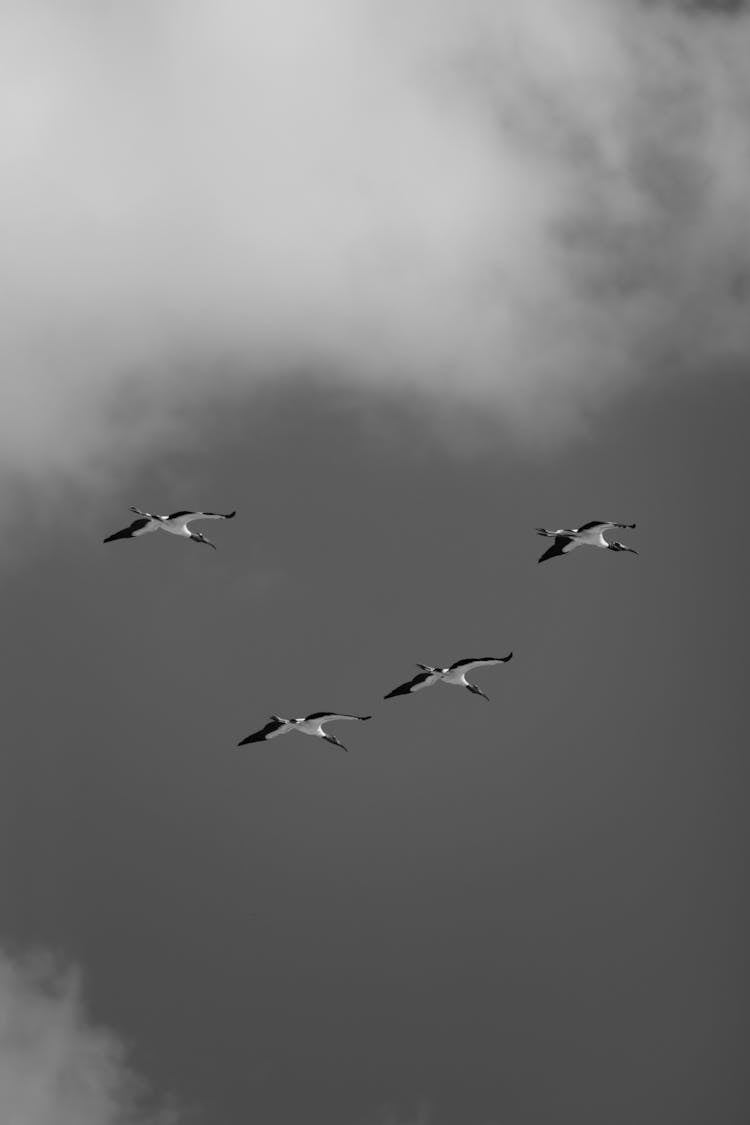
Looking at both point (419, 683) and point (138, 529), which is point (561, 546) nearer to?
point (419, 683)

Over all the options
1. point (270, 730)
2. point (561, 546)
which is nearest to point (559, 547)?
point (561, 546)

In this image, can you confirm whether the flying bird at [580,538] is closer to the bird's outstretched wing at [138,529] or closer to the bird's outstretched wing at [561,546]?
the bird's outstretched wing at [561,546]

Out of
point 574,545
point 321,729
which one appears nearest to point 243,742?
point 321,729

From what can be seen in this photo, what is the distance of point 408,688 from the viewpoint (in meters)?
94.4

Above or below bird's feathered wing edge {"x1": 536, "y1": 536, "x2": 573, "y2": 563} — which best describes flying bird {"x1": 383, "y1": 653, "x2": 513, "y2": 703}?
below

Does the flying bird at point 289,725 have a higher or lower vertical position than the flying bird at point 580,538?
lower

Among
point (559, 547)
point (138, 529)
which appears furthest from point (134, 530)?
point (559, 547)

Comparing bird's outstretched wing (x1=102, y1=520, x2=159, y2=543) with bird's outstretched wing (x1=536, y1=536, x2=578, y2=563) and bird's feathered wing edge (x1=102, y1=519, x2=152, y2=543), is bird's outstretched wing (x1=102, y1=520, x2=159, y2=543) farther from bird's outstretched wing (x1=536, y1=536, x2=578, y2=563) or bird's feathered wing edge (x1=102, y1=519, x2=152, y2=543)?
bird's outstretched wing (x1=536, y1=536, x2=578, y2=563)

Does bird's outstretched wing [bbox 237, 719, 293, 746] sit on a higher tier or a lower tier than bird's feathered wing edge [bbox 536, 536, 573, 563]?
lower

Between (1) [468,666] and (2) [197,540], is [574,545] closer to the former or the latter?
(1) [468,666]

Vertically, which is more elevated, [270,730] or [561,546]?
[561,546]

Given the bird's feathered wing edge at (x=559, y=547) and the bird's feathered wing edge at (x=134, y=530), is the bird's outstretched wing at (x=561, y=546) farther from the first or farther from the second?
the bird's feathered wing edge at (x=134, y=530)

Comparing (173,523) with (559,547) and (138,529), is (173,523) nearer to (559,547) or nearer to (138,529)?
(138,529)

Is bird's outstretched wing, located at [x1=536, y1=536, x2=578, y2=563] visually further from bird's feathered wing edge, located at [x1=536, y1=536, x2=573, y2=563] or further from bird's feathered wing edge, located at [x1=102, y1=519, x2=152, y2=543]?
bird's feathered wing edge, located at [x1=102, y1=519, x2=152, y2=543]
